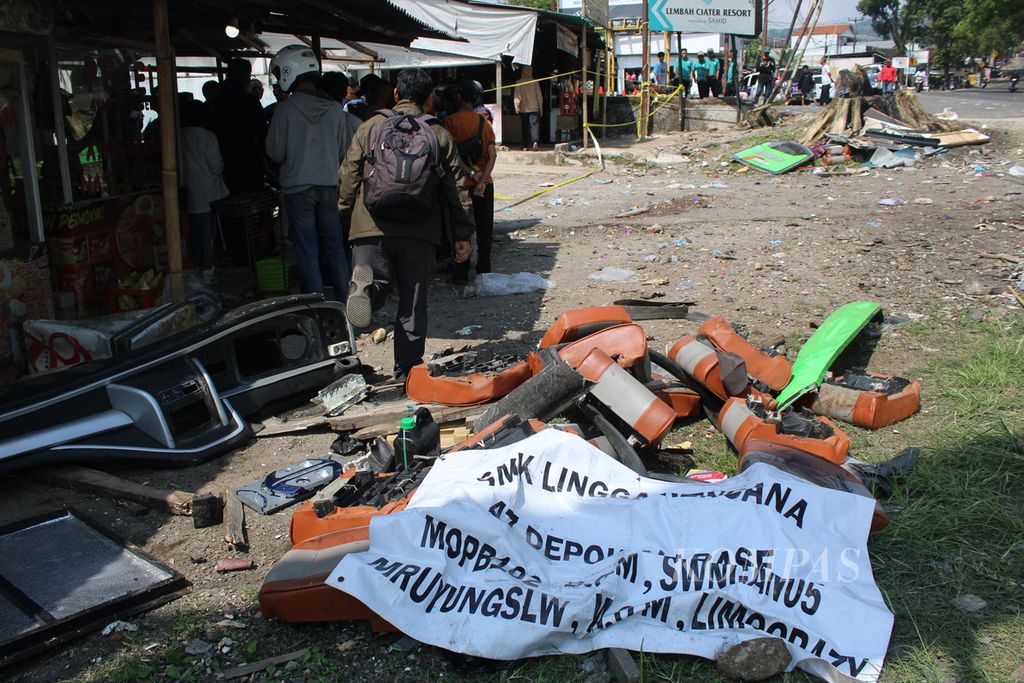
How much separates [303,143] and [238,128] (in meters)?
2.36

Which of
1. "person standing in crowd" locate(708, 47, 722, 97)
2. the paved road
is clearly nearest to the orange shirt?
the paved road

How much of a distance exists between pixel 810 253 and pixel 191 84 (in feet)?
55.7

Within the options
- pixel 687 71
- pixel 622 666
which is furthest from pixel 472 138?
pixel 687 71

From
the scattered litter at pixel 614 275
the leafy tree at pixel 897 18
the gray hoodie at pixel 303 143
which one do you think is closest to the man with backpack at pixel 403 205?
the gray hoodie at pixel 303 143

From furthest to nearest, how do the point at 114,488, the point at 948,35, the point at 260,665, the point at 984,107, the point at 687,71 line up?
1. the point at 948,35
2. the point at 687,71
3. the point at 984,107
4. the point at 114,488
5. the point at 260,665

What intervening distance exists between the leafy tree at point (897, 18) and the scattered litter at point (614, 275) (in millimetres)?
65681

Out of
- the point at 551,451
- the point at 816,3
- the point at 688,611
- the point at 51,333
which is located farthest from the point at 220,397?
the point at 816,3

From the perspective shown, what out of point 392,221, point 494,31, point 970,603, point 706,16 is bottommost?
point 970,603

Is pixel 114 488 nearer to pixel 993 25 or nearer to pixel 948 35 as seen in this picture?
pixel 993 25

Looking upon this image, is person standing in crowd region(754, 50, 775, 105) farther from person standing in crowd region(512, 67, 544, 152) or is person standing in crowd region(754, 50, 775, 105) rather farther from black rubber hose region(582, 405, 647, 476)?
black rubber hose region(582, 405, 647, 476)

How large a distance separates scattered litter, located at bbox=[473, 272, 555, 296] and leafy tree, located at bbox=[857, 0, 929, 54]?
6643cm

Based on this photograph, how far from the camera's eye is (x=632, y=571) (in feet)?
9.57

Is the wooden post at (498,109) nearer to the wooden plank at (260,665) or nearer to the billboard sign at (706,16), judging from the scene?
the billboard sign at (706,16)

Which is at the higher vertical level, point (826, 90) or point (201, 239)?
point (826, 90)
